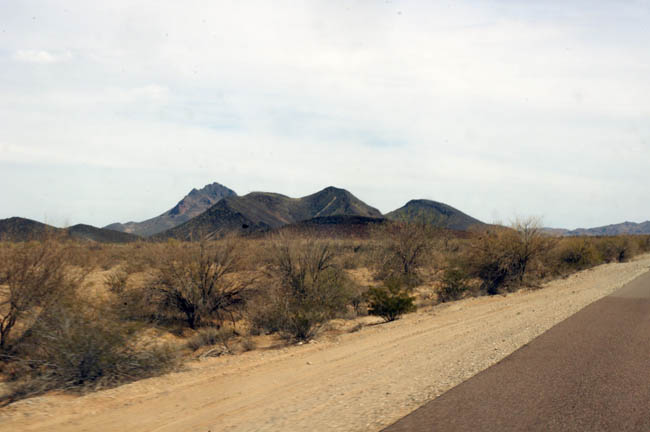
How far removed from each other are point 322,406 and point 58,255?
419 inches

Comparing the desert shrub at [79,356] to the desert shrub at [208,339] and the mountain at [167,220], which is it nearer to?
the desert shrub at [208,339]

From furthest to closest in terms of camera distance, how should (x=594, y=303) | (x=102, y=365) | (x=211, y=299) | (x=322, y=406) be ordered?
(x=211, y=299) < (x=594, y=303) < (x=102, y=365) < (x=322, y=406)

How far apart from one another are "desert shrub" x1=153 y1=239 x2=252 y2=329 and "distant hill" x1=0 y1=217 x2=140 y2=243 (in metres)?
3.94

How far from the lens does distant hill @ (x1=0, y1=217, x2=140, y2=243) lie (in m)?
16.2

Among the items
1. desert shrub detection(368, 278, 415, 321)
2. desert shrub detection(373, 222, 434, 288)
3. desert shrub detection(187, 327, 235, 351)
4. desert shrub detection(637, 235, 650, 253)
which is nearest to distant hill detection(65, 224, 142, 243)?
desert shrub detection(373, 222, 434, 288)

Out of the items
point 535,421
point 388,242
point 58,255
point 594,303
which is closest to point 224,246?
point 58,255

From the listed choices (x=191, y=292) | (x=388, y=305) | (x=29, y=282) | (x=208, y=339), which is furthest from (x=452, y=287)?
(x=29, y=282)

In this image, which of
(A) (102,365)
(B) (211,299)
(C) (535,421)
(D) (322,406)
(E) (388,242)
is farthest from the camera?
(E) (388,242)

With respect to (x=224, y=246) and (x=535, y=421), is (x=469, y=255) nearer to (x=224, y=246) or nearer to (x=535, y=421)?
(x=224, y=246)

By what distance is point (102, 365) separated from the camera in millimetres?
10383

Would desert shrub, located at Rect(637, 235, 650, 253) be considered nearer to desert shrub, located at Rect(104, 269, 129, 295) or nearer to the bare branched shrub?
the bare branched shrub

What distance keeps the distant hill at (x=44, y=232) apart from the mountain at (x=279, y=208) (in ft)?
74.7

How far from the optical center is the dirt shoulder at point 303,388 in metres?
7.64

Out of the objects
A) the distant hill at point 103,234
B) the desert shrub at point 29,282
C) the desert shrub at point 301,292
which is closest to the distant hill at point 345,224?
the distant hill at point 103,234
